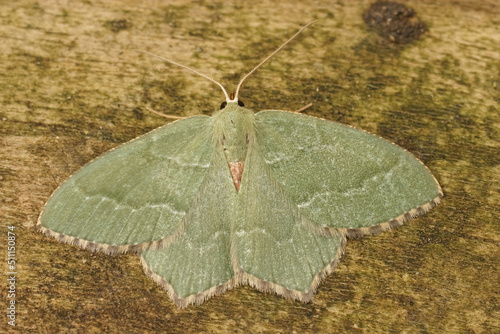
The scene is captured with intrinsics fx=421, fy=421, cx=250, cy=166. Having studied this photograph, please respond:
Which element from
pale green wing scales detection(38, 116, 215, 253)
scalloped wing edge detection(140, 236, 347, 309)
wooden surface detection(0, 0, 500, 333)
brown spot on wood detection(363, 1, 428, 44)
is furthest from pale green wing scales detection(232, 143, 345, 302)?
brown spot on wood detection(363, 1, 428, 44)

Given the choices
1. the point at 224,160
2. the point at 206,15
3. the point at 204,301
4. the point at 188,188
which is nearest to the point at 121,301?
the point at 204,301

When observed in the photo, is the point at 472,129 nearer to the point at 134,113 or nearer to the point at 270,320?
the point at 270,320

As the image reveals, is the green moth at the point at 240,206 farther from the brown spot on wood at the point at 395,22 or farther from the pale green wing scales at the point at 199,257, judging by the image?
the brown spot on wood at the point at 395,22

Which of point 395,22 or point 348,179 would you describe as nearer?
point 348,179

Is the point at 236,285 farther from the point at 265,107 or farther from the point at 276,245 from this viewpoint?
the point at 265,107

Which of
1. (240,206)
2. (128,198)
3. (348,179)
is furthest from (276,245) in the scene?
(128,198)

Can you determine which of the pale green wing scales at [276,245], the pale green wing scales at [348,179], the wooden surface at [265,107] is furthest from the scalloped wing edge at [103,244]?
the pale green wing scales at [348,179]

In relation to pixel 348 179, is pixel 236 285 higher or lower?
lower
